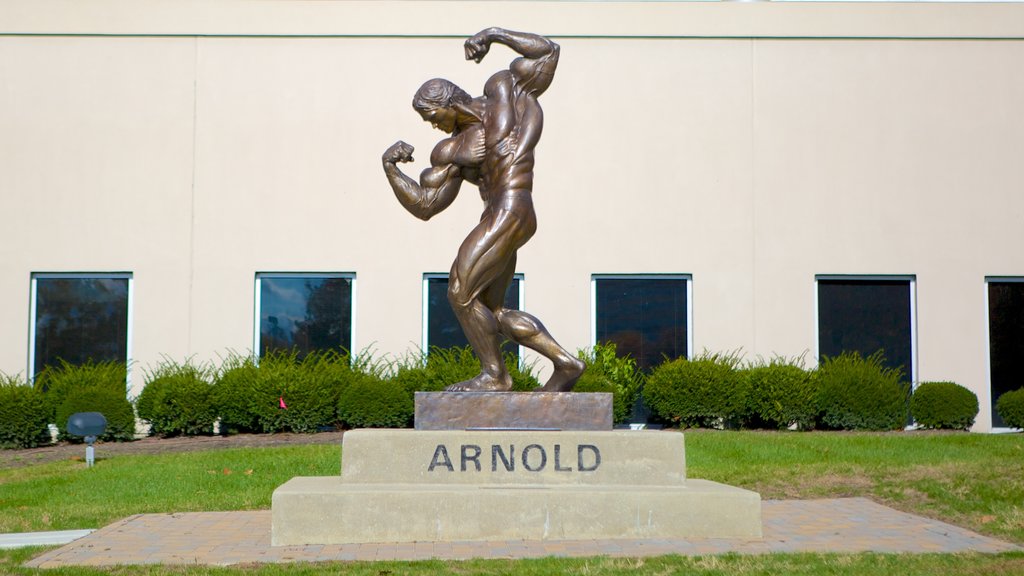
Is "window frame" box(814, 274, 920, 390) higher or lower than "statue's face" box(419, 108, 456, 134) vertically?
lower

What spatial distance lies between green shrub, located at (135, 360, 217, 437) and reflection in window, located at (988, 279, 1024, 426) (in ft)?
40.2

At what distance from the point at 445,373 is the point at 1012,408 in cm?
863

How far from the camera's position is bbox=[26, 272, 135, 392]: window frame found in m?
17.8

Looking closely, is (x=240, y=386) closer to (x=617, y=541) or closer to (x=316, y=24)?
(x=316, y=24)

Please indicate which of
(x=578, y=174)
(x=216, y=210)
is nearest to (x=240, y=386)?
(x=216, y=210)

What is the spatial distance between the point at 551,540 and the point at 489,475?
2.19ft

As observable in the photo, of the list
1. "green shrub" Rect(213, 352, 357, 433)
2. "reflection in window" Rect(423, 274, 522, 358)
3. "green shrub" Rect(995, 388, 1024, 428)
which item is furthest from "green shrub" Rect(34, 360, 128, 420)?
"green shrub" Rect(995, 388, 1024, 428)

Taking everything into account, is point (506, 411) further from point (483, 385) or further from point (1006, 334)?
point (1006, 334)

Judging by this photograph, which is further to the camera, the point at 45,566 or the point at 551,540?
the point at 551,540

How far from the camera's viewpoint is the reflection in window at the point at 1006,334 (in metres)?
18.2

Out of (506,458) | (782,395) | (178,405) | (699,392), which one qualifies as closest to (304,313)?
(178,405)

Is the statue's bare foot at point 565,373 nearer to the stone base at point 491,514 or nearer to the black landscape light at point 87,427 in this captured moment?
the stone base at point 491,514

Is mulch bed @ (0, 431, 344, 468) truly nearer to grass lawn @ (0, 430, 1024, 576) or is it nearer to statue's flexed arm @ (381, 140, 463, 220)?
grass lawn @ (0, 430, 1024, 576)

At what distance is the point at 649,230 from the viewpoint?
18031 millimetres
